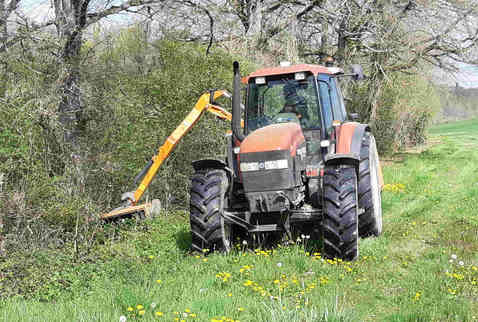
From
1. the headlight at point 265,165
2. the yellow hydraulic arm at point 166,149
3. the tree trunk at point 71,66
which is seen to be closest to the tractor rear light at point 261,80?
Result: the yellow hydraulic arm at point 166,149

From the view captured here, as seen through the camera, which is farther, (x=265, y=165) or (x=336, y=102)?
(x=336, y=102)

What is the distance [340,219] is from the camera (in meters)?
5.50

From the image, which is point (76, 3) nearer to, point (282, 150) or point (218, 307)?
point (282, 150)

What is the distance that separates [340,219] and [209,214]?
146 cm

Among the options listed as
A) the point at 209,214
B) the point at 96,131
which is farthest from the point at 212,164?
the point at 96,131

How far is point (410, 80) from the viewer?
1712 cm

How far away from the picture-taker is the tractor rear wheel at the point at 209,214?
5.83 m

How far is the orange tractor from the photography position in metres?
5.59

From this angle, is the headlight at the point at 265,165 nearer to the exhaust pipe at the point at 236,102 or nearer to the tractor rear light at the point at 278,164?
the tractor rear light at the point at 278,164

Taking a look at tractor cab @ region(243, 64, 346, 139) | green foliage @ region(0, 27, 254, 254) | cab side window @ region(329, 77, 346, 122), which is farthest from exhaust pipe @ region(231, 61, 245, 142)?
green foliage @ region(0, 27, 254, 254)

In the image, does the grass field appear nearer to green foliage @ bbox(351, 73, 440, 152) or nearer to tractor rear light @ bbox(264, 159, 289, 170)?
tractor rear light @ bbox(264, 159, 289, 170)

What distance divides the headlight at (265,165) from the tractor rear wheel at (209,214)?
19.3 inches

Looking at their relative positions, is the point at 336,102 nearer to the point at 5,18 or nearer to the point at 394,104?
the point at 5,18

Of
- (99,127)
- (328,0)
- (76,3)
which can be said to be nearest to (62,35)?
(76,3)
